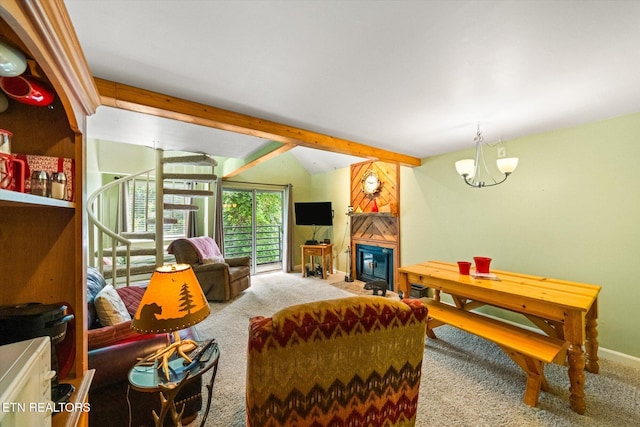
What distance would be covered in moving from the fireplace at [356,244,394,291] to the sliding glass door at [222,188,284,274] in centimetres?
206

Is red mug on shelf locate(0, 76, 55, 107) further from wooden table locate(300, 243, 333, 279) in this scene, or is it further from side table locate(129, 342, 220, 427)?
wooden table locate(300, 243, 333, 279)

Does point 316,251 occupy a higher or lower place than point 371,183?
lower

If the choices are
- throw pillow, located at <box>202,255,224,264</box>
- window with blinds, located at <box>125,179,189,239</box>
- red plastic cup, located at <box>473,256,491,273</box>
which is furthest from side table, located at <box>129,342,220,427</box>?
window with blinds, located at <box>125,179,189,239</box>

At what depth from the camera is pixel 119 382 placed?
52.4 inches

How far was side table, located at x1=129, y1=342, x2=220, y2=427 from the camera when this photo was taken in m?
1.02

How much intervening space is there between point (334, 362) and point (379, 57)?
1627 millimetres

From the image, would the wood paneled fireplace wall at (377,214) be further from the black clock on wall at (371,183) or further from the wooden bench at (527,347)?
the wooden bench at (527,347)

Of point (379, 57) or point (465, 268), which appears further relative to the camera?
point (465, 268)

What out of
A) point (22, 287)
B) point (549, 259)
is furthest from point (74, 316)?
point (549, 259)

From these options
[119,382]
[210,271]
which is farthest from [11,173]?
[210,271]

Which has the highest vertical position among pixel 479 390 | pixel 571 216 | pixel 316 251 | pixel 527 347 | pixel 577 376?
pixel 571 216

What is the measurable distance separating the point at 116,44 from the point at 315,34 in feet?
3.54

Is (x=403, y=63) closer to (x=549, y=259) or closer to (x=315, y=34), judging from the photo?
(x=315, y=34)

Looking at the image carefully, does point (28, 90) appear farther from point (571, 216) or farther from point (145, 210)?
point (145, 210)
